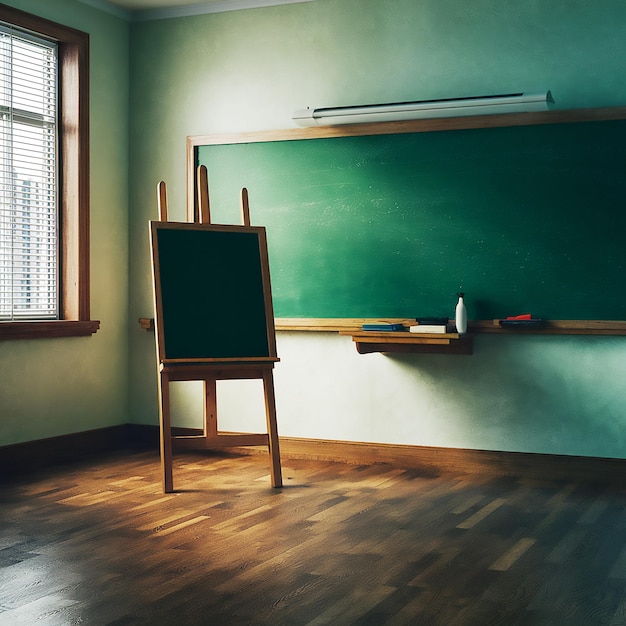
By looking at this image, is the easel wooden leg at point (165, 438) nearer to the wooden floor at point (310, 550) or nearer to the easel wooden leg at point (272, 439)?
the wooden floor at point (310, 550)

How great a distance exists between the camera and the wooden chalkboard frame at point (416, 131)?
506 cm

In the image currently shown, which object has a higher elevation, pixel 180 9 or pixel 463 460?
pixel 180 9

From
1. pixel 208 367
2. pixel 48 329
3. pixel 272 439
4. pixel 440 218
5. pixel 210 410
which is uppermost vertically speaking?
pixel 440 218

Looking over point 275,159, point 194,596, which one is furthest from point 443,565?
point 275,159

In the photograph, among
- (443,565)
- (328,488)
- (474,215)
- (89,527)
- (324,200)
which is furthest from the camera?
(324,200)

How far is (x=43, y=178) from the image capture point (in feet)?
19.2

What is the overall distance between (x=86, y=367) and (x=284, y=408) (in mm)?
1389

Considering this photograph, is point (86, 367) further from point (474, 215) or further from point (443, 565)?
point (443, 565)

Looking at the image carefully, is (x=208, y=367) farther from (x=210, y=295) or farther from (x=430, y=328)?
(x=430, y=328)

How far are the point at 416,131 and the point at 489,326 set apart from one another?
1.29m

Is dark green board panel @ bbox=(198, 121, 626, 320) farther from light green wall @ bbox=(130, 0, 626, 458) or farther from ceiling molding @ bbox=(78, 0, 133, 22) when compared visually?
ceiling molding @ bbox=(78, 0, 133, 22)

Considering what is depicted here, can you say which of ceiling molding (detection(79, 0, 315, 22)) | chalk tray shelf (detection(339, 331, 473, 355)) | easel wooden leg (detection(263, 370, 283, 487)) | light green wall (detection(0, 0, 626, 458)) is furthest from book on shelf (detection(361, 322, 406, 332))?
ceiling molding (detection(79, 0, 315, 22))

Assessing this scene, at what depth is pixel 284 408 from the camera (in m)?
5.94

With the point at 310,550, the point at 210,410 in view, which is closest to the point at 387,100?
the point at 210,410
